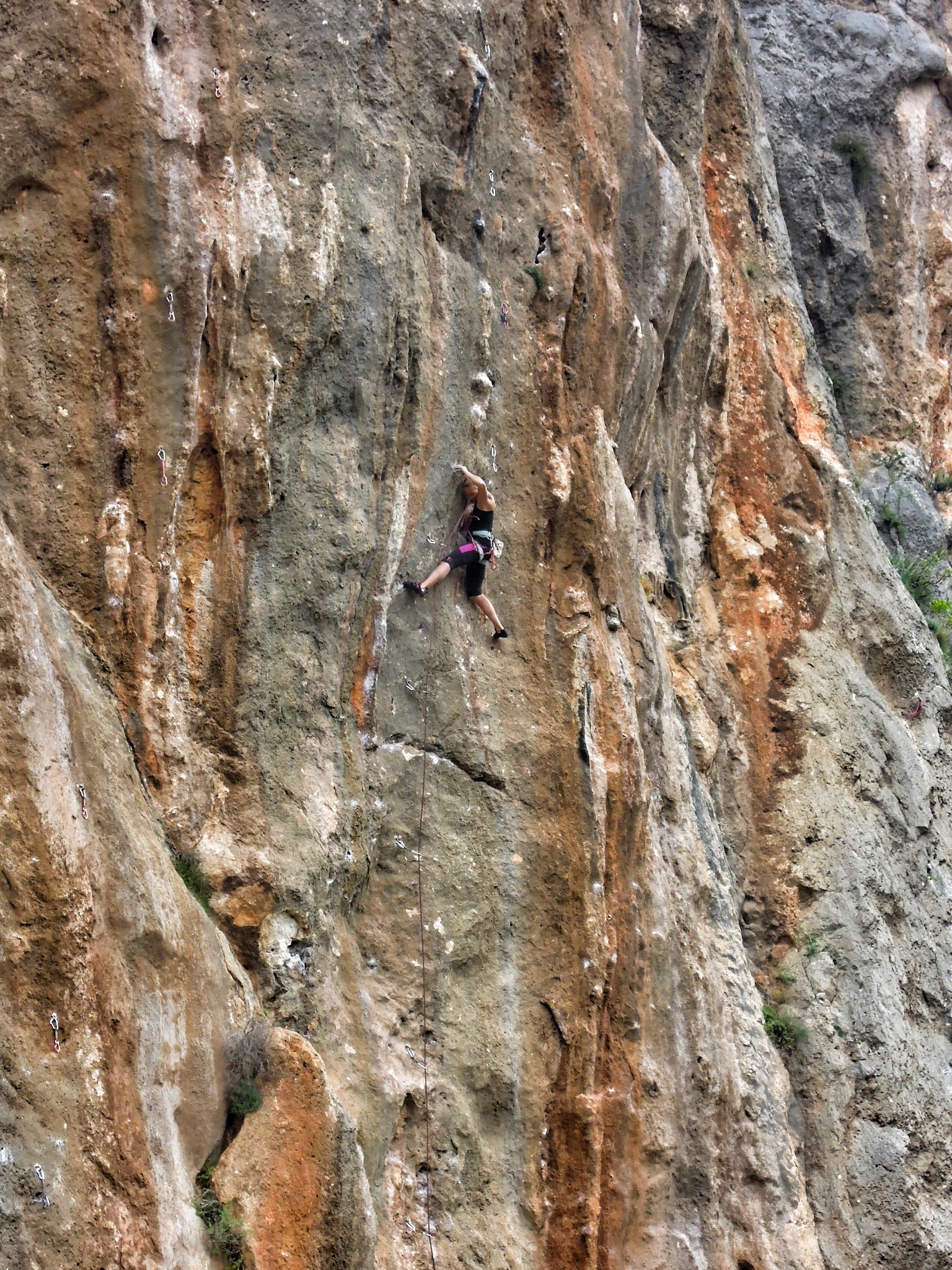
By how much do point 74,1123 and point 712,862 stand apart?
618 centimetres

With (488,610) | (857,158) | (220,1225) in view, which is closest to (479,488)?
(488,610)

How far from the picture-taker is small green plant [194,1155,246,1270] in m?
6.40

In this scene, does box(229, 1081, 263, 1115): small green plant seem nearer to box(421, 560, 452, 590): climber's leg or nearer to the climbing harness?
the climbing harness

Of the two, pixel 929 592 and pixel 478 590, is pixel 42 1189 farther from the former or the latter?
pixel 929 592

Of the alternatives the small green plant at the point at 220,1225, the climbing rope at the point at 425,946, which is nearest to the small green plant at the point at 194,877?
the small green plant at the point at 220,1225

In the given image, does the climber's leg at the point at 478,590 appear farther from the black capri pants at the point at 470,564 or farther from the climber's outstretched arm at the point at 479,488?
the climber's outstretched arm at the point at 479,488

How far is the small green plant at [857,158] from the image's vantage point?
58.6 feet

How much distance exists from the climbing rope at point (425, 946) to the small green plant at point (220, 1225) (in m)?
1.74

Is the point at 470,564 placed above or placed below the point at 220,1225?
above

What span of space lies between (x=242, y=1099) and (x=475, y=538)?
4.13m

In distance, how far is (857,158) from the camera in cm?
1803

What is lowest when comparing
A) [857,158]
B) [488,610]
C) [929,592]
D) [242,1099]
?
[242,1099]

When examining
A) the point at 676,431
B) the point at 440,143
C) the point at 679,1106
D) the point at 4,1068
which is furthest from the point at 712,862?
the point at 4,1068

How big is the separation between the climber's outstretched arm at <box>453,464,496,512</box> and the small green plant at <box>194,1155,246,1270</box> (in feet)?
15.4
